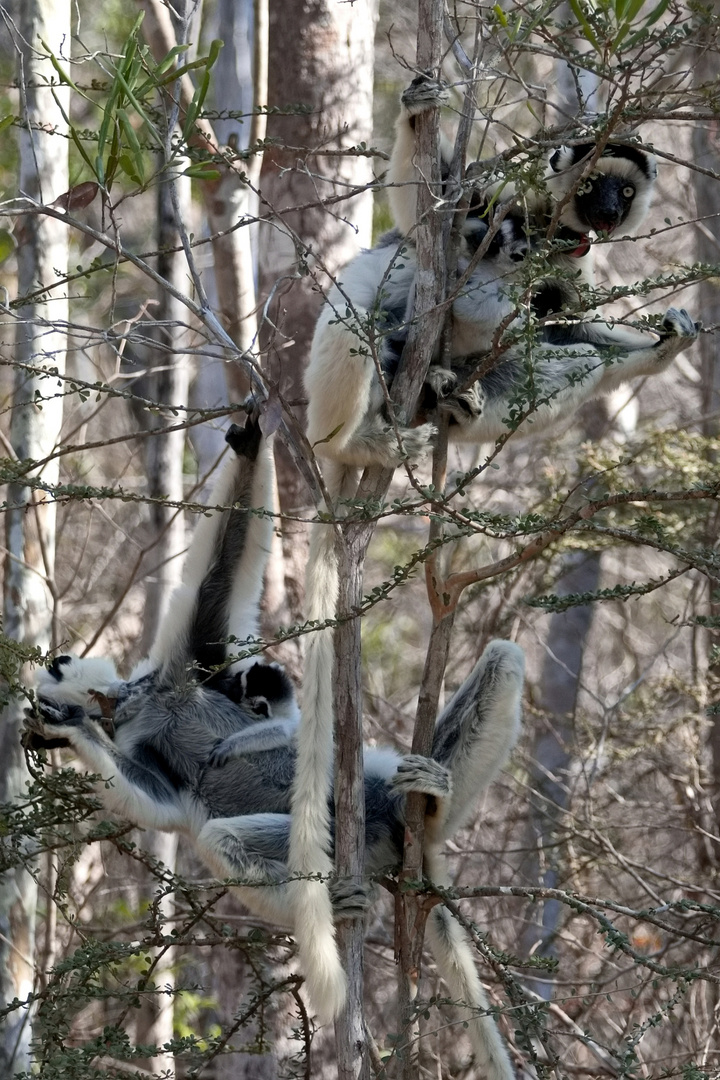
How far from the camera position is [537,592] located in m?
8.29

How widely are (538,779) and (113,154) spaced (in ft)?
20.7

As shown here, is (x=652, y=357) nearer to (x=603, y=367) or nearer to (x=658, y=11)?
(x=603, y=367)

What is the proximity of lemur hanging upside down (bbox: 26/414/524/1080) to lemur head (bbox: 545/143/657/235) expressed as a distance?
180 centimetres

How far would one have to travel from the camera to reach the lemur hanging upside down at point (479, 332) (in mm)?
4453

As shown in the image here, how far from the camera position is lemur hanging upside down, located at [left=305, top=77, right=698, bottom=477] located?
14.6ft

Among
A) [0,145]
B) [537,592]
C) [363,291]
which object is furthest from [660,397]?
[363,291]

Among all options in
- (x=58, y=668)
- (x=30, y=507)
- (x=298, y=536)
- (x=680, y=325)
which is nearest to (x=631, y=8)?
(x=680, y=325)

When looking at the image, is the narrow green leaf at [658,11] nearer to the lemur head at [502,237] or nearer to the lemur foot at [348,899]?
the lemur head at [502,237]

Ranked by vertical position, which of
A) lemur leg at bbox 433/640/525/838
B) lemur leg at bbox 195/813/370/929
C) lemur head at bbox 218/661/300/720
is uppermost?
Result: lemur head at bbox 218/661/300/720

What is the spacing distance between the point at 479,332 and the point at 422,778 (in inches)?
80.9

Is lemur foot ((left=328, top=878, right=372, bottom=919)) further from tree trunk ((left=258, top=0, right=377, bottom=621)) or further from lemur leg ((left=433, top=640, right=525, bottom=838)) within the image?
tree trunk ((left=258, top=0, right=377, bottom=621))

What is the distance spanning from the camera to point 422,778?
13.8ft

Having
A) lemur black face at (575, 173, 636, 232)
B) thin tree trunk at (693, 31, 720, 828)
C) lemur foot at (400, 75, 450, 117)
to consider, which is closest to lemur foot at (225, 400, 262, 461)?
lemur foot at (400, 75, 450, 117)

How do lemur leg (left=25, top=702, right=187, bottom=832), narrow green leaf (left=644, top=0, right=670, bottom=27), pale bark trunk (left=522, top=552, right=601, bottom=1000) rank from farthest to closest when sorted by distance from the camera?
pale bark trunk (left=522, top=552, right=601, bottom=1000) < lemur leg (left=25, top=702, right=187, bottom=832) < narrow green leaf (left=644, top=0, right=670, bottom=27)
